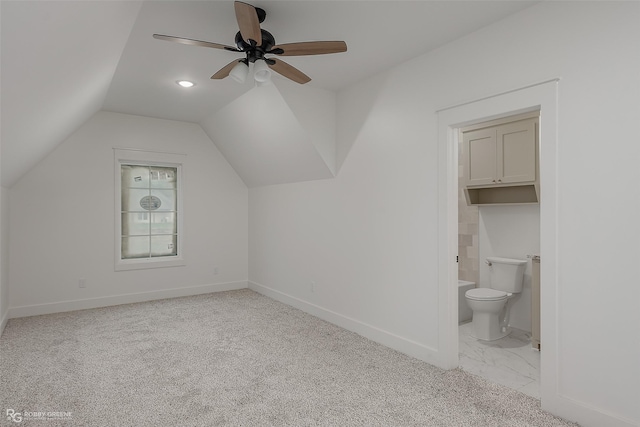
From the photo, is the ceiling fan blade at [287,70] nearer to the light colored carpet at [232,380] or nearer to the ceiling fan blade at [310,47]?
the ceiling fan blade at [310,47]

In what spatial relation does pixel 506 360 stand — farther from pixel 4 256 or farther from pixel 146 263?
pixel 4 256

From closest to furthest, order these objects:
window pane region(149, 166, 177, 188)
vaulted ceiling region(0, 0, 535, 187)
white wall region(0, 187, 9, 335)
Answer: vaulted ceiling region(0, 0, 535, 187) → white wall region(0, 187, 9, 335) → window pane region(149, 166, 177, 188)

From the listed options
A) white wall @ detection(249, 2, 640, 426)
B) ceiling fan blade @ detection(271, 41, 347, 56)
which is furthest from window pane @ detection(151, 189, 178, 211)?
ceiling fan blade @ detection(271, 41, 347, 56)

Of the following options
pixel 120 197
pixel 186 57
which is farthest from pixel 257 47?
pixel 120 197

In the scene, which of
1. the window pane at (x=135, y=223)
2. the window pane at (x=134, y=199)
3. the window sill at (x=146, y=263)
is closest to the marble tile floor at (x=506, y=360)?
the window sill at (x=146, y=263)

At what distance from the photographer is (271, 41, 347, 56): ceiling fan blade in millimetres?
2250

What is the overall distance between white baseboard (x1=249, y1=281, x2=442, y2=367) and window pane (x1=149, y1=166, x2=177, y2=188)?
2.23m

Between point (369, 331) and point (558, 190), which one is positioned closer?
point (558, 190)

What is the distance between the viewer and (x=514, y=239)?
398 centimetres

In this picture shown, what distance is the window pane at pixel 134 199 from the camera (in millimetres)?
5086

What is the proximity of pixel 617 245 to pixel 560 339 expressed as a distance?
2.11 feet

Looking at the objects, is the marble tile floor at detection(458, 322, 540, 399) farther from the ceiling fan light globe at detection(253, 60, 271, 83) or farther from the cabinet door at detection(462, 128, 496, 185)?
the ceiling fan light globe at detection(253, 60, 271, 83)

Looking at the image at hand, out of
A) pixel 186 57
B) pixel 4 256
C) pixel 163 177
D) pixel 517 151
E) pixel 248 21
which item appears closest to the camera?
pixel 248 21

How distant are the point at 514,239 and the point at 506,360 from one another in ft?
4.61
